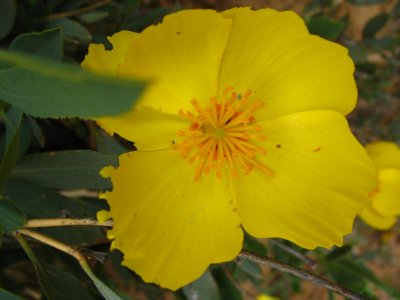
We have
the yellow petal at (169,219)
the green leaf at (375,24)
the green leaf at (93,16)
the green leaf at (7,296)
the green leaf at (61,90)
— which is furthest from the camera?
the green leaf at (375,24)

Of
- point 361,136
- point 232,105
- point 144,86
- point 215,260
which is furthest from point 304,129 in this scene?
point 361,136

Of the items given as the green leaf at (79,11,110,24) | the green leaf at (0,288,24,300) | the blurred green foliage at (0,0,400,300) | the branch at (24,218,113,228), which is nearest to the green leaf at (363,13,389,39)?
the blurred green foliage at (0,0,400,300)

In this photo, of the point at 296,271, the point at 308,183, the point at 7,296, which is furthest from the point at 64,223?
the point at 308,183

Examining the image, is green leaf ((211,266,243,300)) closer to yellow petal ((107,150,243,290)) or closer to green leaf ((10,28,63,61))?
yellow petal ((107,150,243,290))

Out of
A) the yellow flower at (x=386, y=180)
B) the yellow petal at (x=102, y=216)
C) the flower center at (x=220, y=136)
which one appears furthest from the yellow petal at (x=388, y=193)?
the yellow petal at (x=102, y=216)

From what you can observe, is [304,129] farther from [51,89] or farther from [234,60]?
[51,89]

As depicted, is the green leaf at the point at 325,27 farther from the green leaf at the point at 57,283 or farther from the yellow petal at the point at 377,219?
the green leaf at the point at 57,283

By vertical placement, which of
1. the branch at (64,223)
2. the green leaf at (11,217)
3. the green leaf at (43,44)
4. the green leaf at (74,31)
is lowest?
the branch at (64,223)
